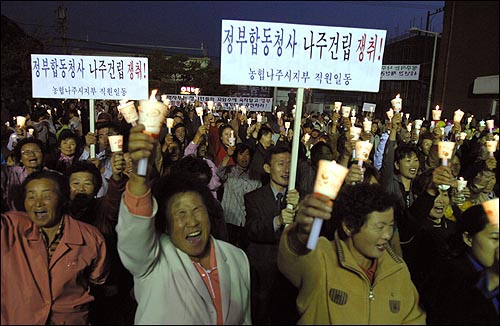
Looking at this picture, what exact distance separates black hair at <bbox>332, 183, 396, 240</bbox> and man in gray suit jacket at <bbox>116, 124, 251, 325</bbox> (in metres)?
0.61

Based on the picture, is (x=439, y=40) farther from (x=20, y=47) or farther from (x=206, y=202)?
(x=206, y=202)

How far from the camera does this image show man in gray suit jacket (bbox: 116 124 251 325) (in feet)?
6.53

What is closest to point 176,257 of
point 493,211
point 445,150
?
point 493,211

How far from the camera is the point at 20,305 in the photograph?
238 cm

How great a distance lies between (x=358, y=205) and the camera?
2.54 m

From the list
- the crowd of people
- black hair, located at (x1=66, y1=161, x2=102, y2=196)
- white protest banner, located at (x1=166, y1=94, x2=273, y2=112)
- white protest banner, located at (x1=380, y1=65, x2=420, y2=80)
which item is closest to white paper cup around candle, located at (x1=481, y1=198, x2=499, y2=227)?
the crowd of people

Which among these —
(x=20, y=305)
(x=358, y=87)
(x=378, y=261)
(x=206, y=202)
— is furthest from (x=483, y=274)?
(x=20, y=305)

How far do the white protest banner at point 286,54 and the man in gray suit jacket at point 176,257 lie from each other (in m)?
1.47

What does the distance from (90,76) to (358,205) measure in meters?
4.05

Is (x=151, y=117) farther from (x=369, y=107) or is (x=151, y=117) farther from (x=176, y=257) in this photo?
(x=369, y=107)

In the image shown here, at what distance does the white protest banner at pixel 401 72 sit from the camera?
66.7 ft

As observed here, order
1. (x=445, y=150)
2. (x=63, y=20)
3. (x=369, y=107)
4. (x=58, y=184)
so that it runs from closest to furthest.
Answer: (x=58, y=184)
(x=445, y=150)
(x=369, y=107)
(x=63, y=20)

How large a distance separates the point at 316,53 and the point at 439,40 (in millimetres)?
28258

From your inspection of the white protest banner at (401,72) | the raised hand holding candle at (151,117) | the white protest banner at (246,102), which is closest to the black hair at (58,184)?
the raised hand holding candle at (151,117)
